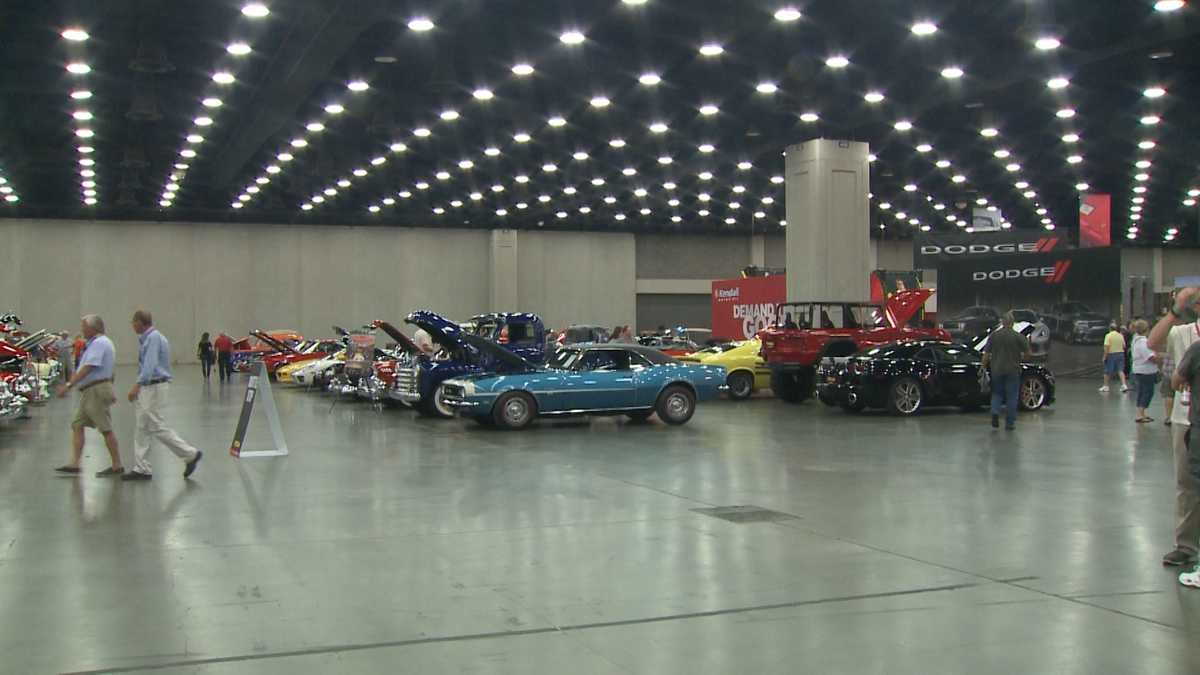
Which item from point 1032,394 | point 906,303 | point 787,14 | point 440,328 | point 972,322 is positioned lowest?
point 1032,394

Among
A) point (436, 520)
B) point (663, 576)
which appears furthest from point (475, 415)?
point (663, 576)

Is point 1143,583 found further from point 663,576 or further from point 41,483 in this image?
point 41,483

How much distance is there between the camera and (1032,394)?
66.5 ft

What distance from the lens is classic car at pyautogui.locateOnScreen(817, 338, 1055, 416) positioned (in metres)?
19.5

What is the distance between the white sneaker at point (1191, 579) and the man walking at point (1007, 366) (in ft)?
33.3

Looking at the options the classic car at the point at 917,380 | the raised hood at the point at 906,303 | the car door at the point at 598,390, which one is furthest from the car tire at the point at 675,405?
the raised hood at the point at 906,303

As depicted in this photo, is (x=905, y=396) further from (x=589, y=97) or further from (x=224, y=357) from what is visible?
(x=224, y=357)

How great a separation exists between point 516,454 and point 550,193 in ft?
90.7

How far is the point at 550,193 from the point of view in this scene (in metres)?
40.8

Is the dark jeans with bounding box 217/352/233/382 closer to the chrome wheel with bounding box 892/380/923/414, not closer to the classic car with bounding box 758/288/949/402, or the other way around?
the classic car with bounding box 758/288/949/402

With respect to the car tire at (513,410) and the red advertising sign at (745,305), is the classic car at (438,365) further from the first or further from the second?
the red advertising sign at (745,305)

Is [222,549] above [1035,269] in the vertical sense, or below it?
below

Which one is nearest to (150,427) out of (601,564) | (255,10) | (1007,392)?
(601,564)

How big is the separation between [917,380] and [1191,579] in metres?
13.1
